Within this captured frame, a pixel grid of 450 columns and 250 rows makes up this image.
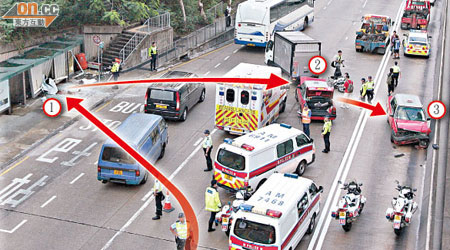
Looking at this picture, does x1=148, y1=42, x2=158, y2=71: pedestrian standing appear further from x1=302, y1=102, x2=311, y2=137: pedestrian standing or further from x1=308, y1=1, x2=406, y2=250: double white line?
x1=308, y1=1, x2=406, y2=250: double white line

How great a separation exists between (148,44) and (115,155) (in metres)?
19.2

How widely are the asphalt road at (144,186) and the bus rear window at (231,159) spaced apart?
1.58 m

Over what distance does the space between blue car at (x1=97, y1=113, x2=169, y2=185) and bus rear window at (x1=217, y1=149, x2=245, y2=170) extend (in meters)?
3.17

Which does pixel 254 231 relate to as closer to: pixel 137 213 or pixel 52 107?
pixel 137 213

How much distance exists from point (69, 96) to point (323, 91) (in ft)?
45.6

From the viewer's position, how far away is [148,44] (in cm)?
4212

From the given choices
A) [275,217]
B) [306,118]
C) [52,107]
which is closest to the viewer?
[275,217]

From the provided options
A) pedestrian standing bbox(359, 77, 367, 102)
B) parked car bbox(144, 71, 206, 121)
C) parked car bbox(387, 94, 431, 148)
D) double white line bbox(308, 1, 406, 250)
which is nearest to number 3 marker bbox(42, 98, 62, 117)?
parked car bbox(144, 71, 206, 121)

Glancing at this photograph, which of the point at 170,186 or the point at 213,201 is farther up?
the point at 213,201

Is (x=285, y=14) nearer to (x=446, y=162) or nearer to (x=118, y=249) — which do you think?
(x=446, y=162)

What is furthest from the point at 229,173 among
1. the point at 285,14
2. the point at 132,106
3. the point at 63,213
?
the point at 285,14

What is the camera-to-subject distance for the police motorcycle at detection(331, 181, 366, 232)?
21.2 metres

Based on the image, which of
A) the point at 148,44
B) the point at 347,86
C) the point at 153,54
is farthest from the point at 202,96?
the point at 148,44

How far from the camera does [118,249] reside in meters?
20.7
